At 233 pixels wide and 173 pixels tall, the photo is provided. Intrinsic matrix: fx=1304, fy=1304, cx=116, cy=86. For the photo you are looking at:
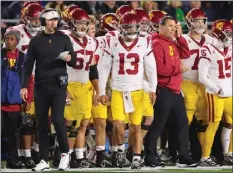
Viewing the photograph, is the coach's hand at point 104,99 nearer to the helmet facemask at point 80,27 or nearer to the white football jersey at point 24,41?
the helmet facemask at point 80,27

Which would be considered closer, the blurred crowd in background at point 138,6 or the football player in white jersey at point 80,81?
the football player in white jersey at point 80,81

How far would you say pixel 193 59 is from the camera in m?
15.7

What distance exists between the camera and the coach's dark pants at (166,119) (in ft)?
48.7

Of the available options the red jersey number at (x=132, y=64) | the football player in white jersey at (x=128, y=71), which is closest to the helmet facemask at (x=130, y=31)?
the football player in white jersey at (x=128, y=71)

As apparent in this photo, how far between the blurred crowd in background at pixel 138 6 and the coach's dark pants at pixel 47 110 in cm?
296

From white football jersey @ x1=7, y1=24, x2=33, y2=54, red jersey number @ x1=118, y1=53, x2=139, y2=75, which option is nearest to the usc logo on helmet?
red jersey number @ x1=118, y1=53, x2=139, y2=75

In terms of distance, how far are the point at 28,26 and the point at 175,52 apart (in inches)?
68.9

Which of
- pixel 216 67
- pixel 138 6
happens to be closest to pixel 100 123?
pixel 216 67

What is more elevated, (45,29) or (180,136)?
(45,29)

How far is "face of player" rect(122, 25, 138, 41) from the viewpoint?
14672 mm

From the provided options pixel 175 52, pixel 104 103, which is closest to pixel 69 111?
pixel 104 103

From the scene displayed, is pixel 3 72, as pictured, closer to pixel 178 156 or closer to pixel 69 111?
pixel 69 111

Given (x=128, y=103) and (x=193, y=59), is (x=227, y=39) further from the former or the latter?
(x=128, y=103)

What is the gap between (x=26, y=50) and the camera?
15211 mm
